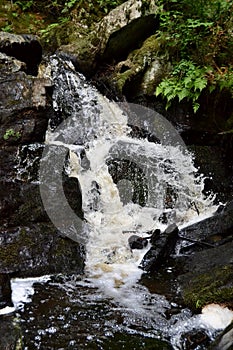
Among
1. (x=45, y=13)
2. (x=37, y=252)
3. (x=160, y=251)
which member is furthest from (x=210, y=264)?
(x=45, y=13)

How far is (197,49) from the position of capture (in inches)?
314

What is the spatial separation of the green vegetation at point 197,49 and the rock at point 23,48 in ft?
9.14

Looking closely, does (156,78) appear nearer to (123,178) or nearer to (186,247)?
(123,178)

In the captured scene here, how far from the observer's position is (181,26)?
816 centimetres

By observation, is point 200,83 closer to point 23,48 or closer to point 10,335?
point 23,48

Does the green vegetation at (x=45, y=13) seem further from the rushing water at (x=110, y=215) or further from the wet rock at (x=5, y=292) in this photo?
the wet rock at (x=5, y=292)

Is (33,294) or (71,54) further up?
(71,54)

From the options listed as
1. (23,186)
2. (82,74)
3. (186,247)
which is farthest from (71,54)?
(186,247)

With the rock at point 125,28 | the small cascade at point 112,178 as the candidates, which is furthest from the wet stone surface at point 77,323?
the rock at point 125,28

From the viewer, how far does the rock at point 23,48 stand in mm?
8242

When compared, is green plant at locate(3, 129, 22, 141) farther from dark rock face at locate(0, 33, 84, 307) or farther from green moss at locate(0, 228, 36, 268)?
green moss at locate(0, 228, 36, 268)

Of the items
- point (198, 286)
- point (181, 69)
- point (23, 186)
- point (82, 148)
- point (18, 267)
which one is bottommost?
point (198, 286)

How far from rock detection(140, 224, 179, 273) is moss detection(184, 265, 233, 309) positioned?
32.6 inches

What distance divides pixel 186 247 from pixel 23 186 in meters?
2.67
